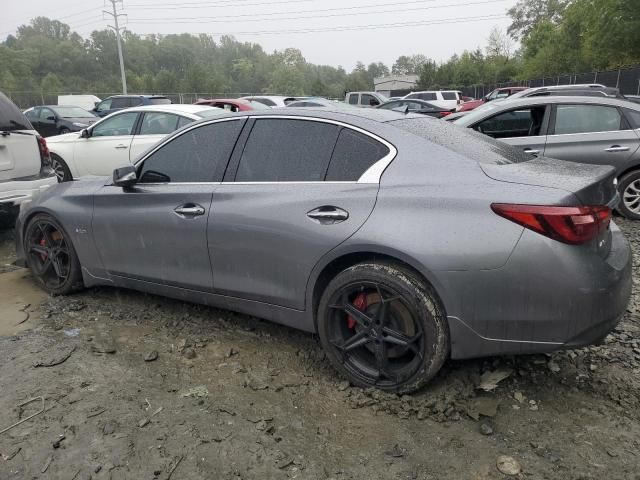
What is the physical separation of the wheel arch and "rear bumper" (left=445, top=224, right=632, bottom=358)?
91mm

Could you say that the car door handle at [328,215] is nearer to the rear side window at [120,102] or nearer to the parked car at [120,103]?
the parked car at [120,103]

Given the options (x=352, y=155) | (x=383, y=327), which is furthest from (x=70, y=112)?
(x=383, y=327)

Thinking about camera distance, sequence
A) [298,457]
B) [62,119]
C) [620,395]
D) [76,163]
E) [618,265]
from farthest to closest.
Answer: [62,119]
[76,163]
[620,395]
[618,265]
[298,457]

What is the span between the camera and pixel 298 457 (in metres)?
2.41

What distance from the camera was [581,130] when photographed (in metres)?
6.61

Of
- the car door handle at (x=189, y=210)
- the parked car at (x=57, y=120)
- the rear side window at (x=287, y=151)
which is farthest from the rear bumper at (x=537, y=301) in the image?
the parked car at (x=57, y=120)

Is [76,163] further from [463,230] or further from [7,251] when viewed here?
[463,230]

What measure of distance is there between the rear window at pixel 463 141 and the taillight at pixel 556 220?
0.47m

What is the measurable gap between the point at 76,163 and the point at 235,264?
666cm

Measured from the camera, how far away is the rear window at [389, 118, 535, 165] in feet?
9.56

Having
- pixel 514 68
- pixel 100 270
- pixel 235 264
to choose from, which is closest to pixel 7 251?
pixel 100 270

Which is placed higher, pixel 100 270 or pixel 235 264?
pixel 235 264

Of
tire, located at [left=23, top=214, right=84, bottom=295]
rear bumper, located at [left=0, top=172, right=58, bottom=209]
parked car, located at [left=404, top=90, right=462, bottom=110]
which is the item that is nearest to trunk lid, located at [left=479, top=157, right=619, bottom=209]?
Answer: tire, located at [left=23, top=214, right=84, bottom=295]

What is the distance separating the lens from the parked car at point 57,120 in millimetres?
15117
